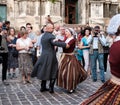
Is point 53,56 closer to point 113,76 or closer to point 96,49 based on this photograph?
point 96,49

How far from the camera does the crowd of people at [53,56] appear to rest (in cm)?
1053

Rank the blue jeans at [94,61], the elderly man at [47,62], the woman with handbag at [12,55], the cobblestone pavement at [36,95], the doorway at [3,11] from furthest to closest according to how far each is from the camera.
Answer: the doorway at [3,11], the woman with handbag at [12,55], the blue jeans at [94,61], the elderly man at [47,62], the cobblestone pavement at [36,95]

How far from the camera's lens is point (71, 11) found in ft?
100

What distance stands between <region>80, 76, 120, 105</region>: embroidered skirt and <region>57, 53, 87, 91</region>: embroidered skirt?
597 cm

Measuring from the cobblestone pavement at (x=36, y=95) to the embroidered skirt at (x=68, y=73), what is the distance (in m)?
0.23

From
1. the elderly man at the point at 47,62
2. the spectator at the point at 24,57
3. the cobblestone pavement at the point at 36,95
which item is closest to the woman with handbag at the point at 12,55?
the spectator at the point at 24,57

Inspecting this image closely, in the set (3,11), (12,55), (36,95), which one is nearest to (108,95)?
(36,95)

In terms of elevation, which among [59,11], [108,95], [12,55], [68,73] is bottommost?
[68,73]

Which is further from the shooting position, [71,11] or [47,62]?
[71,11]

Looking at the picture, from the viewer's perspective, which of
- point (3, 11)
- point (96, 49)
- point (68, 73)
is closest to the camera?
point (68, 73)

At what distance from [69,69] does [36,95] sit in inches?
45.3

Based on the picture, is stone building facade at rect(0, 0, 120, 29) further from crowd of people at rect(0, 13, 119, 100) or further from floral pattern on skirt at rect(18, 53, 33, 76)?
floral pattern on skirt at rect(18, 53, 33, 76)

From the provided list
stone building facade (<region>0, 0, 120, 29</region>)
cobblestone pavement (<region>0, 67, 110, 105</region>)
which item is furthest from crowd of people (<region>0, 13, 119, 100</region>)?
stone building facade (<region>0, 0, 120, 29</region>)

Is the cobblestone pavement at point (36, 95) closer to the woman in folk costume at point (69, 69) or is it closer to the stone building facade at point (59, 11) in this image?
the woman in folk costume at point (69, 69)
